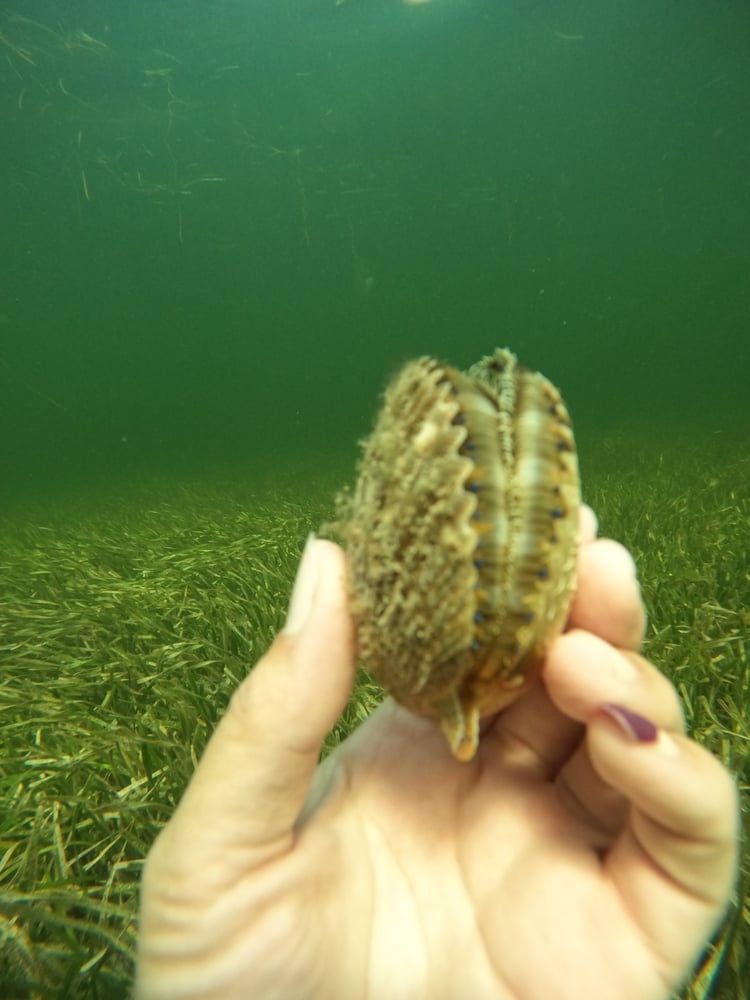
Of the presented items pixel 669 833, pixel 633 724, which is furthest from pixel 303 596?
pixel 669 833

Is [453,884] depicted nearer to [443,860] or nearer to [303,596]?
[443,860]

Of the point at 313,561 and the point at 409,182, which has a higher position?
the point at 409,182

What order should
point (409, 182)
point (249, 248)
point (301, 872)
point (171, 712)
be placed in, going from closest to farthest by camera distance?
1. point (301, 872)
2. point (171, 712)
3. point (409, 182)
4. point (249, 248)

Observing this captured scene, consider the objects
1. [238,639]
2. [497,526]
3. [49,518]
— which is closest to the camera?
[497,526]

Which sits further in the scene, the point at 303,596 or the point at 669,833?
the point at 303,596

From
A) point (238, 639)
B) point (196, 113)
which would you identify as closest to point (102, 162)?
point (196, 113)

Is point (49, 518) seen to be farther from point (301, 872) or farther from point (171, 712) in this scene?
point (301, 872)

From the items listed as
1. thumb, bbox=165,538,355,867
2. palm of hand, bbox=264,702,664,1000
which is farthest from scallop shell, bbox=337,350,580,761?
palm of hand, bbox=264,702,664,1000

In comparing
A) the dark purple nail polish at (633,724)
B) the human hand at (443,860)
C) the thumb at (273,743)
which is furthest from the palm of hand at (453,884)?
the dark purple nail polish at (633,724)
